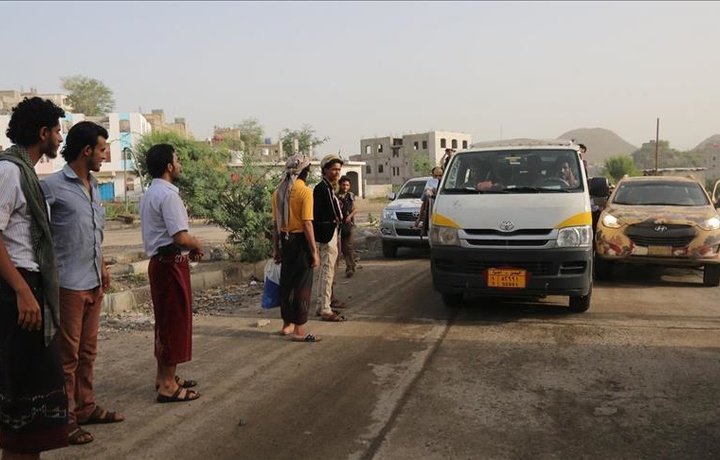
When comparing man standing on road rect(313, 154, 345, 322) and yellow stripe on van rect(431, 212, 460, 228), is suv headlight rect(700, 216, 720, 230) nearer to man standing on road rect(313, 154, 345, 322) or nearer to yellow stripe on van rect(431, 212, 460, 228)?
yellow stripe on van rect(431, 212, 460, 228)

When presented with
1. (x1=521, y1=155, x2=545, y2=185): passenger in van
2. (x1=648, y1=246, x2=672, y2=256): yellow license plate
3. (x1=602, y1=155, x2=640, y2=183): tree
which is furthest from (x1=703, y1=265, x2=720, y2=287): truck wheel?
(x1=602, y1=155, x2=640, y2=183): tree

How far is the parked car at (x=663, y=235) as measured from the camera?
27.6 ft

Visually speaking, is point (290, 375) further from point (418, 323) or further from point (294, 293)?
point (418, 323)

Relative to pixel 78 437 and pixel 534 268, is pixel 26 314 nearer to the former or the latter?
pixel 78 437

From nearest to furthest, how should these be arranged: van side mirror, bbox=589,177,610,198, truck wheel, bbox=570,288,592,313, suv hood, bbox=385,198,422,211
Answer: truck wheel, bbox=570,288,592,313, van side mirror, bbox=589,177,610,198, suv hood, bbox=385,198,422,211

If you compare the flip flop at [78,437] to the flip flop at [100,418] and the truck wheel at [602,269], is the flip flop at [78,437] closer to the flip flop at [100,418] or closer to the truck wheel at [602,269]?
the flip flop at [100,418]

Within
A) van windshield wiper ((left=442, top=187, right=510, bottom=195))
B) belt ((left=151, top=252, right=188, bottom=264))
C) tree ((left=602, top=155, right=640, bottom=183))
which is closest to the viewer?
belt ((left=151, top=252, right=188, bottom=264))

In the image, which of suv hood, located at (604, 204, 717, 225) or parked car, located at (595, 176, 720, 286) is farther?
suv hood, located at (604, 204, 717, 225)

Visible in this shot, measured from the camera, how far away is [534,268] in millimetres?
6289

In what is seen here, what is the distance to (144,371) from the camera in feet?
17.3

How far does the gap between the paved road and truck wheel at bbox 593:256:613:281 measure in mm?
1869

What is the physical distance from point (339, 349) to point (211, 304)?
3.36 m

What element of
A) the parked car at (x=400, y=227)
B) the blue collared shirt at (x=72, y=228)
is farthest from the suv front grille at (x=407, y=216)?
the blue collared shirt at (x=72, y=228)

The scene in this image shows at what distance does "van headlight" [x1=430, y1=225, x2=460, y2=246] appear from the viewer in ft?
21.6
